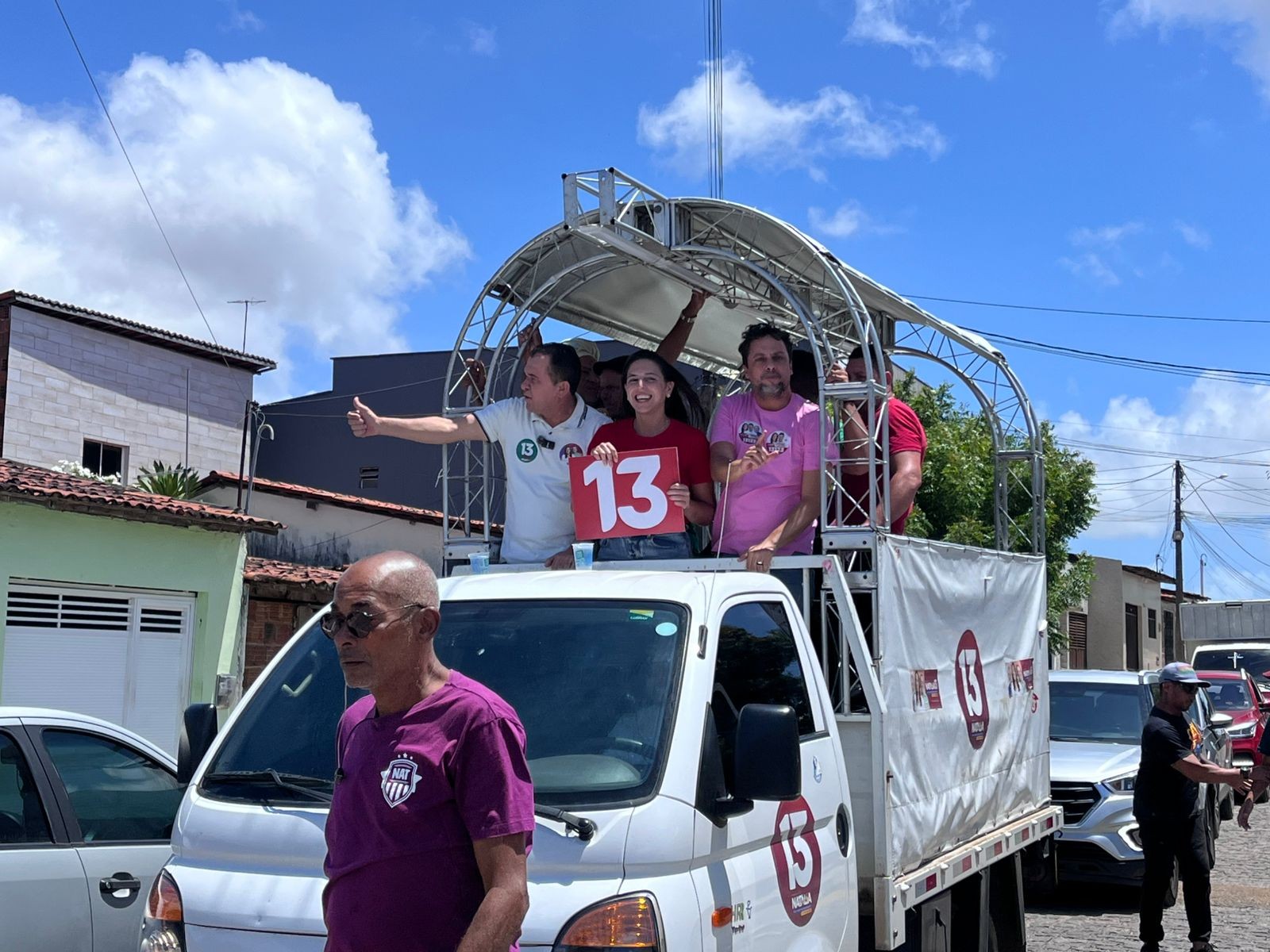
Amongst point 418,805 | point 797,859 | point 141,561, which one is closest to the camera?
point 418,805

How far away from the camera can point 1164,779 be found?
8492 millimetres

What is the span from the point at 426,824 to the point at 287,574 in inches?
637

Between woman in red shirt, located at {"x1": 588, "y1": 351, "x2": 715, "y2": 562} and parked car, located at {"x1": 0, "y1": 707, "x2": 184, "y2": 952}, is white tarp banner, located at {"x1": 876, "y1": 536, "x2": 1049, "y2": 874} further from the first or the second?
parked car, located at {"x1": 0, "y1": 707, "x2": 184, "y2": 952}

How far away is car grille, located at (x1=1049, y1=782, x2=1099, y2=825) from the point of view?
10984 millimetres

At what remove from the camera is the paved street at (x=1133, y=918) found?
9.51m

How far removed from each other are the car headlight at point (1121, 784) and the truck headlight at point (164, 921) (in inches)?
348

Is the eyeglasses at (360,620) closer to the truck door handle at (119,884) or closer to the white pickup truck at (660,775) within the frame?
the white pickup truck at (660,775)

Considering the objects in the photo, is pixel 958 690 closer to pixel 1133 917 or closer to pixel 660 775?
pixel 660 775

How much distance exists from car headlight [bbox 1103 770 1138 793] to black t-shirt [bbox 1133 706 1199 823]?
8.09 feet

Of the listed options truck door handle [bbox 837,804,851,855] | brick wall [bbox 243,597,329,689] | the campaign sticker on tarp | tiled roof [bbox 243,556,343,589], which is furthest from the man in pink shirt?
brick wall [bbox 243,597,329,689]

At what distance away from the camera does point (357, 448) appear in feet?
121

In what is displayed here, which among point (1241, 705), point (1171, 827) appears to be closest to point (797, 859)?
point (1171, 827)

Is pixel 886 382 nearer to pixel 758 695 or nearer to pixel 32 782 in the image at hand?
pixel 758 695

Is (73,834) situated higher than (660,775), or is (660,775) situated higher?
(660,775)
